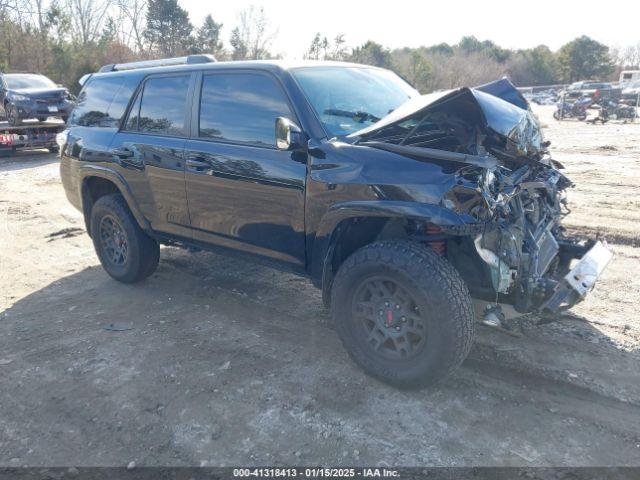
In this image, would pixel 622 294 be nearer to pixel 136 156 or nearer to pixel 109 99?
pixel 136 156

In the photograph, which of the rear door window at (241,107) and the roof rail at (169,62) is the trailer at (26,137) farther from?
the rear door window at (241,107)

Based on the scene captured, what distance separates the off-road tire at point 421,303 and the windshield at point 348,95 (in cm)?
95

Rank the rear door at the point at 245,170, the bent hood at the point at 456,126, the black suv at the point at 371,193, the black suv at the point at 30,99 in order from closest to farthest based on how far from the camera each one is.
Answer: the black suv at the point at 371,193
the bent hood at the point at 456,126
the rear door at the point at 245,170
the black suv at the point at 30,99

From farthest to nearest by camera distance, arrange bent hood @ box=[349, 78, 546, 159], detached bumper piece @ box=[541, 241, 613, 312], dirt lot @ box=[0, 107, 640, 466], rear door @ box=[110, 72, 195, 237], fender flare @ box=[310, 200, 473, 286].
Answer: rear door @ box=[110, 72, 195, 237] → bent hood @ box=[349, 78, 546, 159] → detached bumper piece @ box=[541, 241, 613, 312] → fender flare @ box=[310, 200, 473, 286] → dirt lot @ box=[0, 107, 640, 466]

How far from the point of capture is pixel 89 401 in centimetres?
328

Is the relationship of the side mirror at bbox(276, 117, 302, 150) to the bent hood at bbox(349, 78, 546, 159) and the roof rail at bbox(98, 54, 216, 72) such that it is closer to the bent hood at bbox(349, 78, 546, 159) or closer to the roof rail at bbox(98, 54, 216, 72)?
the bent hood at bbox(349, 78, 546, 159)

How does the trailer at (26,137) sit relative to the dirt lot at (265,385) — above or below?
above

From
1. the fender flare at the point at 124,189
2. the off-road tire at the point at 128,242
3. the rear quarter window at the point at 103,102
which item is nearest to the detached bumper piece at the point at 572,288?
the fender flare at the point at 124,189

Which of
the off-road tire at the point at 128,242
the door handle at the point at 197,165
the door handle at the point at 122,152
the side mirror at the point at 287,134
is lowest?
the off-road tire at the point at 128,242

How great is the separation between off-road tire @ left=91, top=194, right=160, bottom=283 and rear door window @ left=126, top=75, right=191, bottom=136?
80 cm

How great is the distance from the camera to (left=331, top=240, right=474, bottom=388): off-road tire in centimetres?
295

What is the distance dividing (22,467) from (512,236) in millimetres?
3014

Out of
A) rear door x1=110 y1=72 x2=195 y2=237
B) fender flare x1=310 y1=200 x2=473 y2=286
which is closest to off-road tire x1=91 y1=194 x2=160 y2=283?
rear door x1=110 y1=72 x2=195 y2=237

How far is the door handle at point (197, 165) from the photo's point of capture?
13.2ft
